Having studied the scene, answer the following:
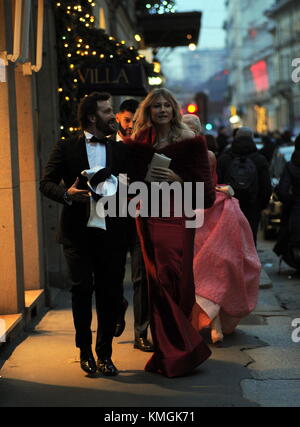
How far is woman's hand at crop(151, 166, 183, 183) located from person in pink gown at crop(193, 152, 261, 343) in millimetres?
1159

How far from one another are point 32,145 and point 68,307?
5.82 ft

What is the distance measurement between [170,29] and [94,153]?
19930 mm

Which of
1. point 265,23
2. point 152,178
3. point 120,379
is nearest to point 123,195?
point 152,178

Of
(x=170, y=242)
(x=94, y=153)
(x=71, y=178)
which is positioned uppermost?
(x=94, y=153)

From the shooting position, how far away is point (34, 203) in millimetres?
10625

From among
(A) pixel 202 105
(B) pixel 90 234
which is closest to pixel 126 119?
(B) pixel 90 234

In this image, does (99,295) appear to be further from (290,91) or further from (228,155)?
(290,91)

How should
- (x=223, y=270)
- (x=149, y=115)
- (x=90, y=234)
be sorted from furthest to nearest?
(x=223, y=270), (x=149, y=115), (x=90, y=234)

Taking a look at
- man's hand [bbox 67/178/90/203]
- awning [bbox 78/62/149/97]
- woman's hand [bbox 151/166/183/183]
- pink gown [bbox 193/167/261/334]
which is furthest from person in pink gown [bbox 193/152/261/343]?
awning [bbox 78/62/149/97]

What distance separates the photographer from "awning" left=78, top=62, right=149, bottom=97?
12711 mm

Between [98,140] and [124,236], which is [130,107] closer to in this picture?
[98,140]

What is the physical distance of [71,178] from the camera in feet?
24.3

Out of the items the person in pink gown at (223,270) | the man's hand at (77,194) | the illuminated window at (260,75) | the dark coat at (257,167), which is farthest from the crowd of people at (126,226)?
the illuminated window at (260,75)

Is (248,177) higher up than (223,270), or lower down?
higher up
